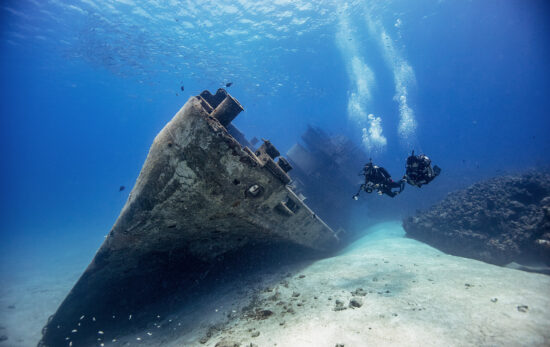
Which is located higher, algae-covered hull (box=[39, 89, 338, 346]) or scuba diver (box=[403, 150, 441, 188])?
scuba diver (box=[403, 150, 441, 188])

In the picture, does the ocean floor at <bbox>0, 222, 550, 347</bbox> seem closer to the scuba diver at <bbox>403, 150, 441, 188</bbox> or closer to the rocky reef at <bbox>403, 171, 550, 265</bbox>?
the scuba diver at <bbox>403, 150, 441, 188</bbox>

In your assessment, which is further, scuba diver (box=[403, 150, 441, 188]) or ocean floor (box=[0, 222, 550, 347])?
scuba diver (box=[403, 150, 441, 188])

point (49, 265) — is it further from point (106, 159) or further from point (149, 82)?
point (106, 159)

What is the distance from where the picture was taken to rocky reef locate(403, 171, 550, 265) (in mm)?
7691

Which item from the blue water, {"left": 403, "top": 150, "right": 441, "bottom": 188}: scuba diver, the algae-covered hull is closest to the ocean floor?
the algae-covered hull

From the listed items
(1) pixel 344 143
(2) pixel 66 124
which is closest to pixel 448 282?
(1) pixel 344 143

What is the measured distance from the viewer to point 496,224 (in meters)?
9.25

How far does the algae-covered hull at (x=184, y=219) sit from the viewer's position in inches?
150

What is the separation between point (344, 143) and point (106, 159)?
192 m

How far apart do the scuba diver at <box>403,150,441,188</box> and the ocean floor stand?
235 centimetres

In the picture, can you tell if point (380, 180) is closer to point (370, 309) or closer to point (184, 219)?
point (370, 309)

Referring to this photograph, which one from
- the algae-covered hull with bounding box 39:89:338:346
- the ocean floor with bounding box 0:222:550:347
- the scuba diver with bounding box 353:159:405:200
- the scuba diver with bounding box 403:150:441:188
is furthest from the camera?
the scuba diver with bounding box 353:159:405:200

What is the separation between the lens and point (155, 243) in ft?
16.2

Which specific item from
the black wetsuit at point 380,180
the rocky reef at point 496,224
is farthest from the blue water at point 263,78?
the black wetsuit at point 380,180
